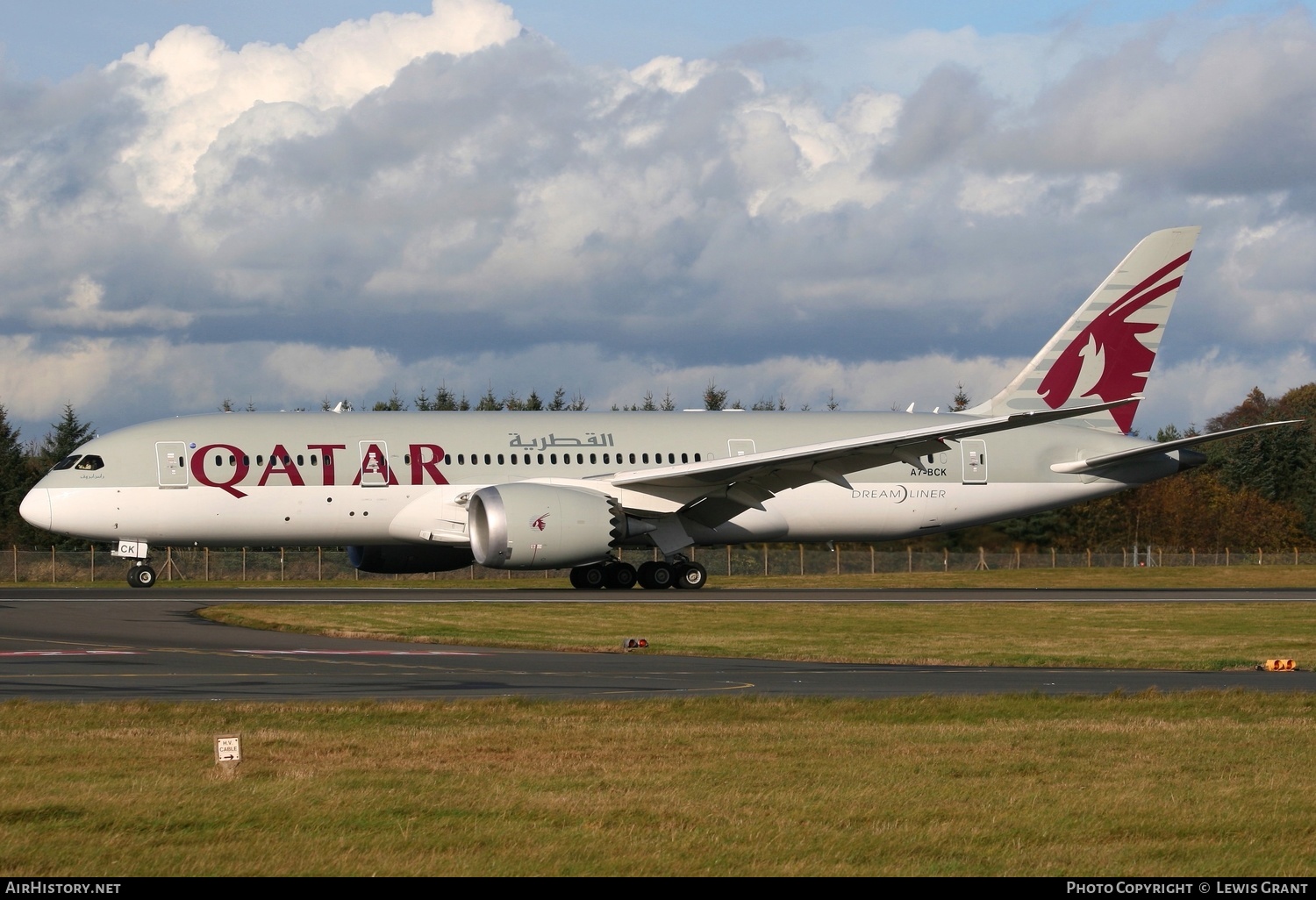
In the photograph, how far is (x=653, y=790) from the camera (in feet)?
30.3

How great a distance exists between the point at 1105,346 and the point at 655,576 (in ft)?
44.2

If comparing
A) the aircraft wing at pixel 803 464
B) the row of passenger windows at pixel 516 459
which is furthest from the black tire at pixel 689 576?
the row of passenger windows at pixel 516 459

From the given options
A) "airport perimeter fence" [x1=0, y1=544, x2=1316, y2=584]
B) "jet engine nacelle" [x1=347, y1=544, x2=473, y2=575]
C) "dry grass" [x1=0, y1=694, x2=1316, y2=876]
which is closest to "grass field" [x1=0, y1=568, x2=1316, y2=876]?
"dry grass" [x1=0, y1=694, x2=1316, y2=876]

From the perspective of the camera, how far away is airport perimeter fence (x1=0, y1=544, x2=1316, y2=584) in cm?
4912

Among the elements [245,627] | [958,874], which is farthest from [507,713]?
[245,627]

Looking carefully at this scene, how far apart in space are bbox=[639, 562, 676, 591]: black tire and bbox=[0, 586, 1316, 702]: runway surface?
12942 millimetres

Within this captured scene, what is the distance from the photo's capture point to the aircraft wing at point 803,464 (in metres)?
32.4

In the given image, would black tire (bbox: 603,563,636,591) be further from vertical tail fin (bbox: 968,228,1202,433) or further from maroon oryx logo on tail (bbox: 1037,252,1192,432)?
maroon oryx logo on tail (bbox: 1037,252,1192,432)

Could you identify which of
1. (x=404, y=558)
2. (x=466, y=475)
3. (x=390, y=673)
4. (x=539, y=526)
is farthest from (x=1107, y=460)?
(x=390, y=673)

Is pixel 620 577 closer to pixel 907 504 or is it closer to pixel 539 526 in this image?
pixel 539 526

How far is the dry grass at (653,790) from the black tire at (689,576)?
2255 centimetres

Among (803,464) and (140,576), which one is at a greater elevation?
(803,464)

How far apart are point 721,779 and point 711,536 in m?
26.9

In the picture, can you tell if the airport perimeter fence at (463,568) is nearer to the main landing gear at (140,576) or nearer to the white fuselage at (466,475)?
the white fuselage at (466,475)
